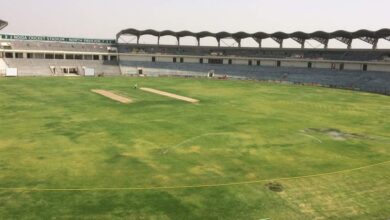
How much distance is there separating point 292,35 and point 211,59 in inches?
1048

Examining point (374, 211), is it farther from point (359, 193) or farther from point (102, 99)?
point (102, 99)

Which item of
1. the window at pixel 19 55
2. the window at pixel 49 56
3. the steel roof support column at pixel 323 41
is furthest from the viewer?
the window at pixel 49 56

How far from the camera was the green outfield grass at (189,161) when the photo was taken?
19.3 meters

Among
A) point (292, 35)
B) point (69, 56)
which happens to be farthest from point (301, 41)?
point (69, 56)

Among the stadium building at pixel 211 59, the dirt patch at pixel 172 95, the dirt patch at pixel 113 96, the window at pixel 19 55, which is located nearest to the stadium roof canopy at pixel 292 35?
the stadium building at pixel 211 59

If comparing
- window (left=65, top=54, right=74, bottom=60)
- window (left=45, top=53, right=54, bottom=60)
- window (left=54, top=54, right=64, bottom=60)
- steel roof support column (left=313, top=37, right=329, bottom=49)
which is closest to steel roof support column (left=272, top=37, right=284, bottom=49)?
steel roof support column (left=313, top=37, right=329, bottom=49)

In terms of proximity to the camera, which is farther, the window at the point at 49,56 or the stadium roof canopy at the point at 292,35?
the window at the point at 49,56

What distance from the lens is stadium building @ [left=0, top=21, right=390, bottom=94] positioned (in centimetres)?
8750

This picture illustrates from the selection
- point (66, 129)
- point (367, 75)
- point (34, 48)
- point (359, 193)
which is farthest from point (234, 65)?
point (359, 193)

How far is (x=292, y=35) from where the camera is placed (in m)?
98.2

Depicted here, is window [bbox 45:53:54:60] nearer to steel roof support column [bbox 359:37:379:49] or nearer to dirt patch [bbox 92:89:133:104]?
dirt patch [bbox 92:89:133:104]

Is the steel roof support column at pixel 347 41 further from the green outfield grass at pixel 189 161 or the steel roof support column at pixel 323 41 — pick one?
the green outfield grass at pixel 189 161

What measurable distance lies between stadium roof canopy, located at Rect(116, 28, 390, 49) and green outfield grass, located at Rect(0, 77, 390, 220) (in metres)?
42.9

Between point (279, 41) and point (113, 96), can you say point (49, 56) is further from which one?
point (279, 41)
